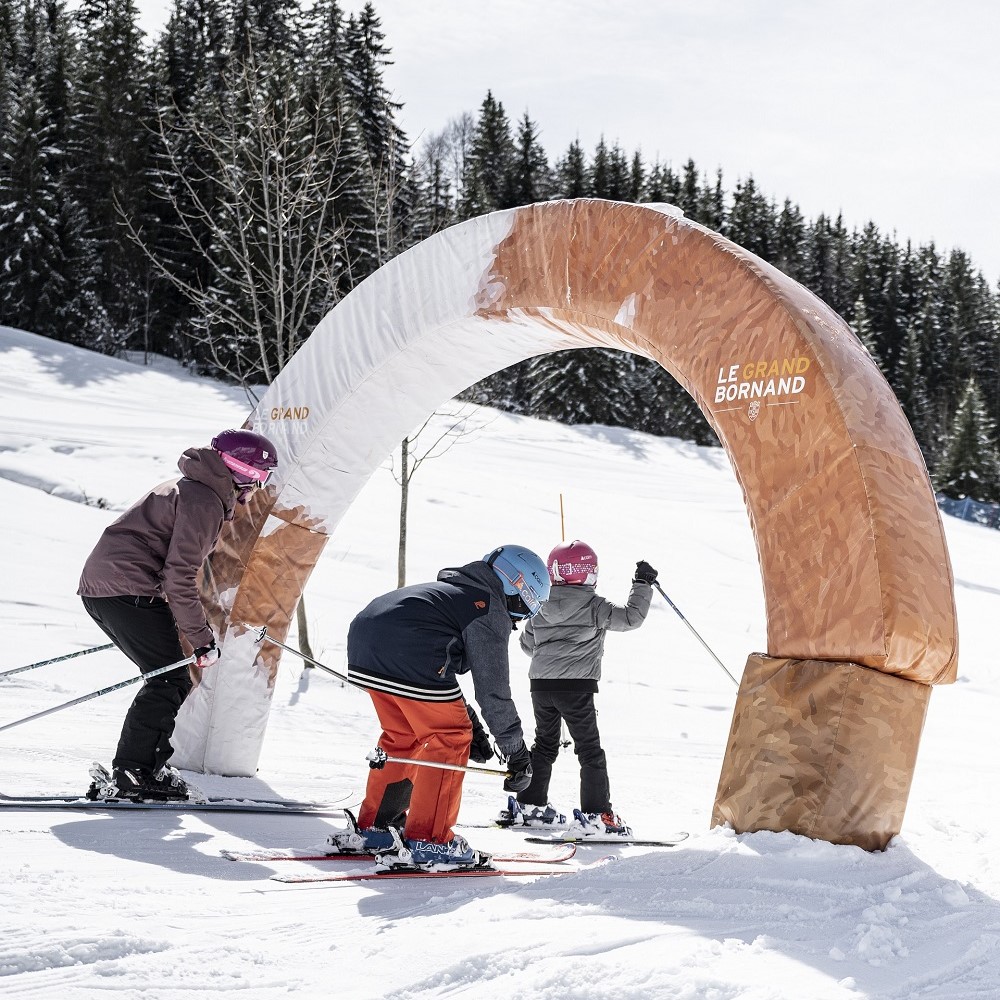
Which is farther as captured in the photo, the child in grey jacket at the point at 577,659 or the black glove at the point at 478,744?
the child in grey jacket at the point at 577,659

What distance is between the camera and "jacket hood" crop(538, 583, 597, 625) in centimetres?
589

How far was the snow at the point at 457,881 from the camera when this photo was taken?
117 inches

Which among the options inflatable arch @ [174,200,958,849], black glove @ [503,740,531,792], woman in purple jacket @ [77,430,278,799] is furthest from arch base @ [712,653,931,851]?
woman in purple jacket @ [77,430,278,799]

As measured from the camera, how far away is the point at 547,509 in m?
18.7

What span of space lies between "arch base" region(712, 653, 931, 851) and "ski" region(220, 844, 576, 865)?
1053 millimetres

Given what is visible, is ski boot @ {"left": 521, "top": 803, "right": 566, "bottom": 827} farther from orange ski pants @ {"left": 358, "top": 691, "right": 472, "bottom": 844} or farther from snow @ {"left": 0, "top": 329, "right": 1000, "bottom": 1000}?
orange ski pants @ {"left": 358, "top": 691, "right": 472, "bottom": 844}

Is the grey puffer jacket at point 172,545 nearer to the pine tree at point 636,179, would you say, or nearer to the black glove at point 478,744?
the black glove at point 478,744

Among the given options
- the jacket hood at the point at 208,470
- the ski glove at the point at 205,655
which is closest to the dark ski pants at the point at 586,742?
the ski glove at the point at 205,655

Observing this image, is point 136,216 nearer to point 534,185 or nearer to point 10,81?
point 10,81

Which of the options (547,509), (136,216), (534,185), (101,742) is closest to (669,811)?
(101,742)

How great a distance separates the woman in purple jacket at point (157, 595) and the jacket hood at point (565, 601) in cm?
185

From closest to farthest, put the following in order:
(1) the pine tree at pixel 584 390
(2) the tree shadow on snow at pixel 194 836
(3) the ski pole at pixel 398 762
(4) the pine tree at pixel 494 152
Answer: (2) the tree shadow on snow at pixel 194 836
(3) the ski pole at pixel 398 762
(1) the pine tree at pixel 584 390
(4) the pine tree at pixel 494 152

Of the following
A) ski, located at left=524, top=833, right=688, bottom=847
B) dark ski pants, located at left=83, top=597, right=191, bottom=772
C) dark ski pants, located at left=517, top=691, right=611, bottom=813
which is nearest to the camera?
dark ski pants, located at left=83, top=597, right=191, bottom=772

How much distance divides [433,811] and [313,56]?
40305 millimetres
